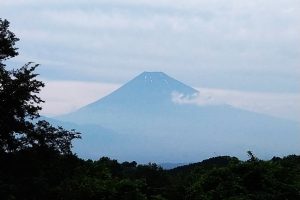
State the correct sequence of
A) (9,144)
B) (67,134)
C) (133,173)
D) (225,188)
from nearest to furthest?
(225,188), (9,144), (67,134), (133,173)

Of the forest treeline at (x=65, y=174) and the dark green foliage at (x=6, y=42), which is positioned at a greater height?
the dark green foliage at (x=6, y=42)

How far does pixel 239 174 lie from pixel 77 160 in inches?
292

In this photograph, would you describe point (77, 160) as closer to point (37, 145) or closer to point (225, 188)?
point (37, 145)

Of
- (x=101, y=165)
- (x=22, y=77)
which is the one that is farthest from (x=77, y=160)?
(x=22, y=77)

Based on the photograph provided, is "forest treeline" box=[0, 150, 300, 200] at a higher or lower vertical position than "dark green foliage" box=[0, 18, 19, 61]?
lower

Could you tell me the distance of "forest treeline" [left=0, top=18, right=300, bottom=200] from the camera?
666 inches

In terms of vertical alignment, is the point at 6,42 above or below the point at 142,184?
above

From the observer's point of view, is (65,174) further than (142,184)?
Yes

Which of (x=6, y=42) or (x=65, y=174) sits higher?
(x=6, y=42)

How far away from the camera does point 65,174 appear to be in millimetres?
19953

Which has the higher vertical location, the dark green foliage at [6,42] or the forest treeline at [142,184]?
the dark green foliage at [6,42]

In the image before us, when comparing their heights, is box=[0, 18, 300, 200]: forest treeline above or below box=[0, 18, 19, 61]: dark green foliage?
below

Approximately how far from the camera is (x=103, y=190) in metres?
17.1

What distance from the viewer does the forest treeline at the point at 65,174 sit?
16906 millimetres
